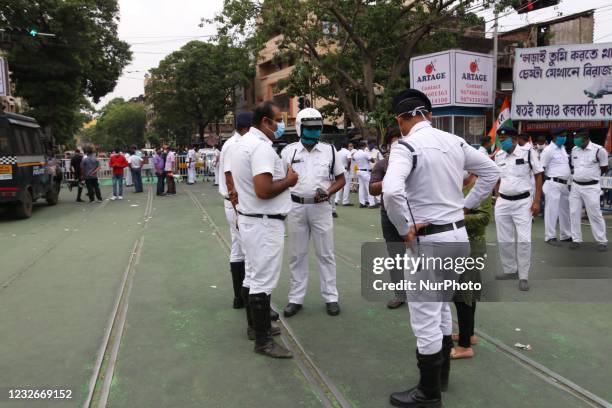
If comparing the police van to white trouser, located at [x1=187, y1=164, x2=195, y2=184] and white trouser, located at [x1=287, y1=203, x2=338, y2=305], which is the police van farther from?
white trouser, located at [x1=287, y1=203, x2=338, y2=305]

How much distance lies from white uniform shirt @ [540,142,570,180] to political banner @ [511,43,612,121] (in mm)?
3429

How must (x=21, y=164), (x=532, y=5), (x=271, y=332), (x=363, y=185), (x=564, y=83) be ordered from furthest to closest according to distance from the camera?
(x=532, y=5), (x=363, y=185), (x=21, y=164), (x=564, y=83), (x=271, y=332)

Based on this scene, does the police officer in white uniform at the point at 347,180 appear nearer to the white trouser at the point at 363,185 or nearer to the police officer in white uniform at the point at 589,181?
the white trouser at the point at 363,185

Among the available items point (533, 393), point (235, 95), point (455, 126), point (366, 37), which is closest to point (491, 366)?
point (533, 393)

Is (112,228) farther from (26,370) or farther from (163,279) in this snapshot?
(26,370)

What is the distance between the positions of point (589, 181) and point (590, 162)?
31cm

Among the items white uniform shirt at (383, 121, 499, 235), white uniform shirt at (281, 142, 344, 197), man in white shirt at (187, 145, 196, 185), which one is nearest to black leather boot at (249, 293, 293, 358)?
white uniform shirt at (281, 142, 344, 197)

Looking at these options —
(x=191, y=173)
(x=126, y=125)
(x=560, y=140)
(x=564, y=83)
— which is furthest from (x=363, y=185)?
(x=126, y=125)

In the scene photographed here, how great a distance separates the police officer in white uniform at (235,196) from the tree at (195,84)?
43592mm

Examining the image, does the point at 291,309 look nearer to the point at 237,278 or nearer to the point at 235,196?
the point at 237,278

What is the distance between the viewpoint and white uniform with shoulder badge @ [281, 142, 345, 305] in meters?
5.11

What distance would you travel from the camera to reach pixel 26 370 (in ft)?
13.0

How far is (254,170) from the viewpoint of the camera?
3.95 m

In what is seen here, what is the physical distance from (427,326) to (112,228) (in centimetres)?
954
